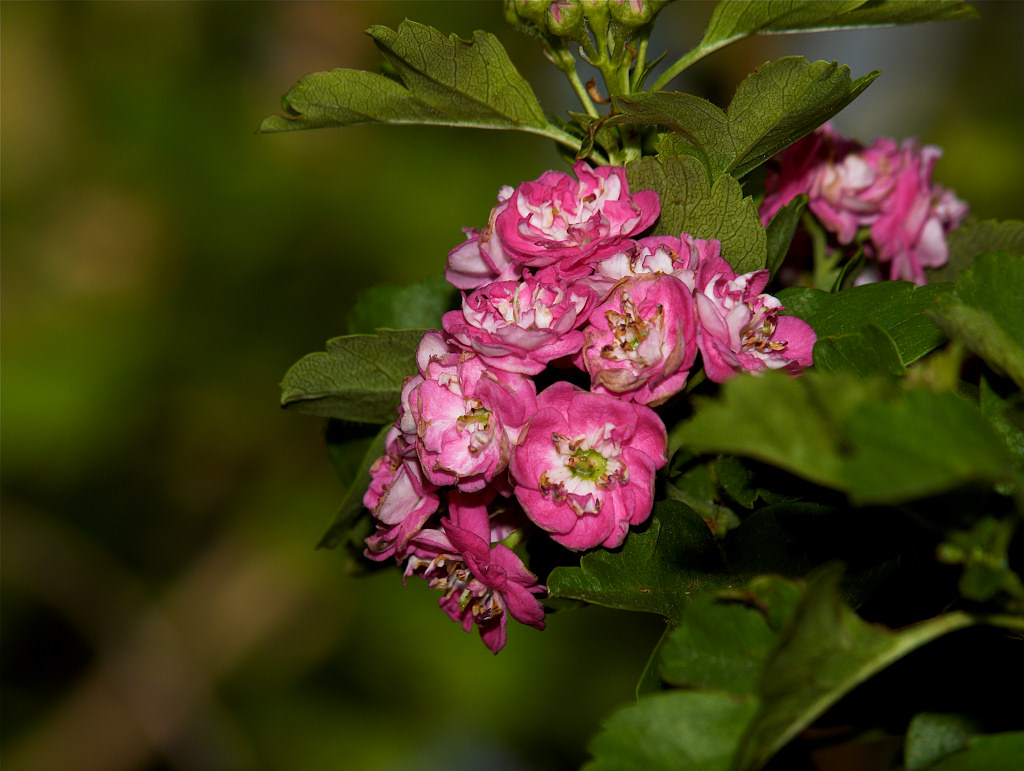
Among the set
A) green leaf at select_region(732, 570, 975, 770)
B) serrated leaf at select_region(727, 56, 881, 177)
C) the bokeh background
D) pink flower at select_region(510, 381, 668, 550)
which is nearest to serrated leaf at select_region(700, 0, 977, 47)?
serrated leaf at select_region(727, 56, 881, 177)

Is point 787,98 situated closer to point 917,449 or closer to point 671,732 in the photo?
point 917,449

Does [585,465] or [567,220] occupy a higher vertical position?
[567,220]

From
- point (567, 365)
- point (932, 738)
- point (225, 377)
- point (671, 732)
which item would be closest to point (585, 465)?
point (567, 365)

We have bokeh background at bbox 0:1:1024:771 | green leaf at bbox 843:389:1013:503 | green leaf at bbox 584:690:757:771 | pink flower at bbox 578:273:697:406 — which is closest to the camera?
green leaf at bbox 843:389:1013:503

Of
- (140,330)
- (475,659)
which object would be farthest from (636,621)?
(140,330)

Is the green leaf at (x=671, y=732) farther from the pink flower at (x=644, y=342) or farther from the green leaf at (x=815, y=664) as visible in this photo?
the pink flower at (x=644, y=342)

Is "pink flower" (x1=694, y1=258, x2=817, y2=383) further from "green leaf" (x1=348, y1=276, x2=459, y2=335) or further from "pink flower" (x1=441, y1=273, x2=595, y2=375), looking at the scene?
"green leaf" (x1=348, y1=276, x2=459, y2=335)

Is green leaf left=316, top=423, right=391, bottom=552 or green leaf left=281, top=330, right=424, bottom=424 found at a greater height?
green leaf left=281, top=330, right=424, bottom=424
